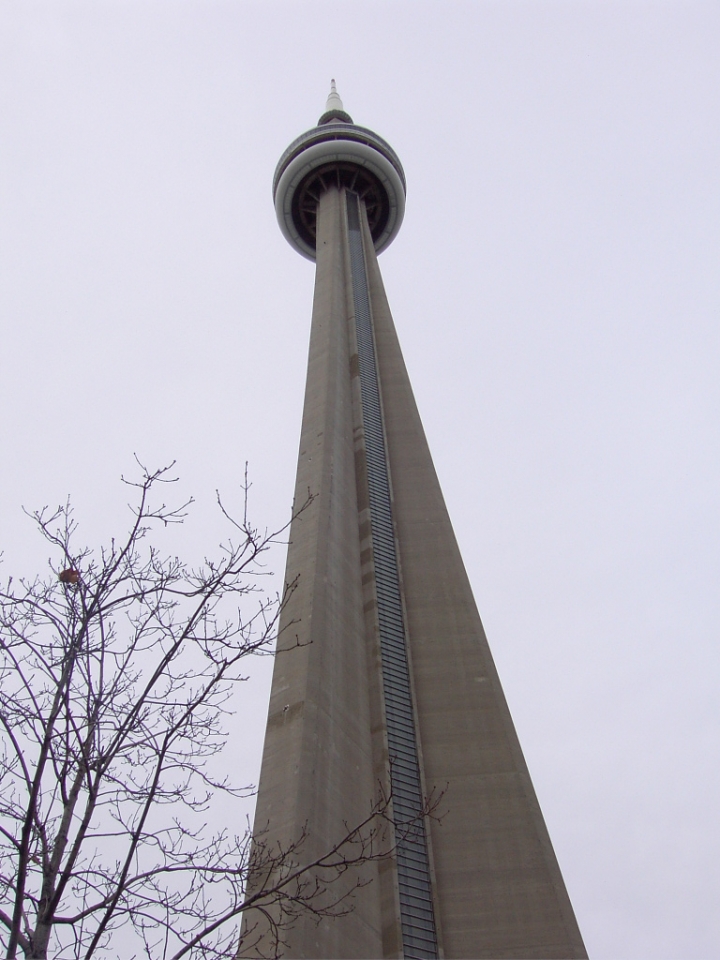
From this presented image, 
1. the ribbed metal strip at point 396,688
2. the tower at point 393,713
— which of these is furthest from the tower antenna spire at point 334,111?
the tower at point 393,713

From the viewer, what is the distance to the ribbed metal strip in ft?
44.3

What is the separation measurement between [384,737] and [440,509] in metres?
7.34

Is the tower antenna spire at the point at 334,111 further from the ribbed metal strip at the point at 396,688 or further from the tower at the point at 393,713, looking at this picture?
the tower at the point at 393,713

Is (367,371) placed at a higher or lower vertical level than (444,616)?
higher

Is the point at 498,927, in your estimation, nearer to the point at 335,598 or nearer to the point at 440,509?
the point at 335,598

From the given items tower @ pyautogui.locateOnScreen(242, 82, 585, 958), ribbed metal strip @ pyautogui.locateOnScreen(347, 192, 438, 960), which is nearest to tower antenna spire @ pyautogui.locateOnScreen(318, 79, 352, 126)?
ribbed metal strip @ pyautogui.locateOnScreen(347, 192, 438, 960)

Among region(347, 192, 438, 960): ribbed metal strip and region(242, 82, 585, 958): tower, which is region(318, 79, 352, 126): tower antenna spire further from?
region(242, 82, 585, 958): tower

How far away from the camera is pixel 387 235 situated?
41.9 metres

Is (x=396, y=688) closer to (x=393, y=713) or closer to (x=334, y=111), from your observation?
(x=393, y=713)

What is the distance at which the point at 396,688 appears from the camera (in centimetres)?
1758

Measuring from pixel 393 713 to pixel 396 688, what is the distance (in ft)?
2.22

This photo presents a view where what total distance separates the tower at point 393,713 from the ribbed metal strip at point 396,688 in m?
0.03

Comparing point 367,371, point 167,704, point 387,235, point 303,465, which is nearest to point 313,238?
point 387,235

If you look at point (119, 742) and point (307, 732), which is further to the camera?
point (307, 732)
